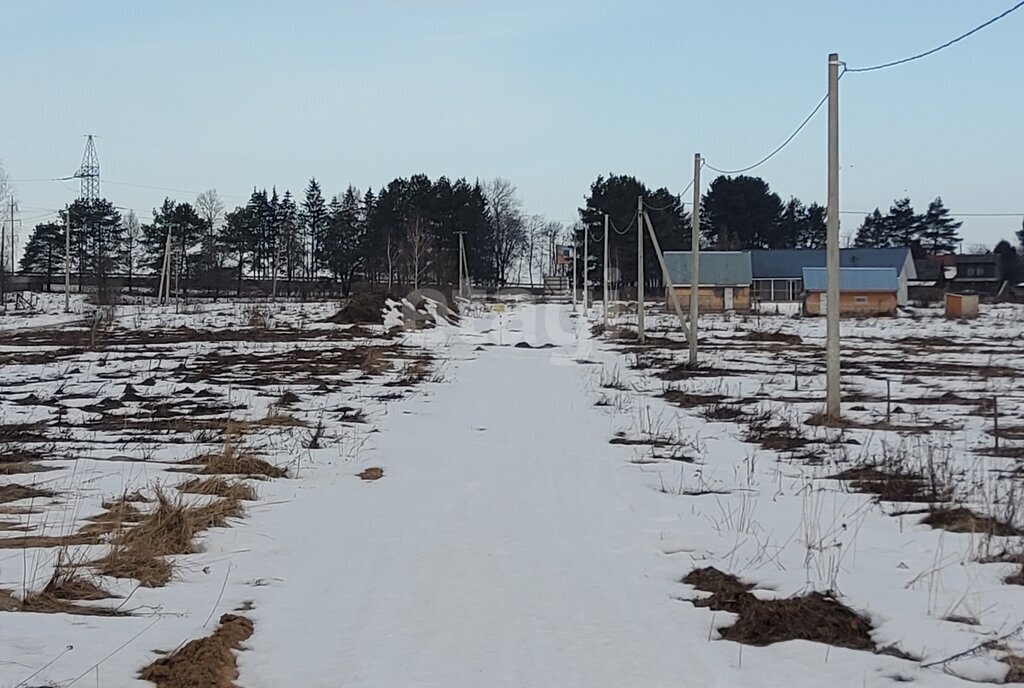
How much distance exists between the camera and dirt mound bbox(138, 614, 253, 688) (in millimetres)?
4859

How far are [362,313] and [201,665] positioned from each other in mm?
47397

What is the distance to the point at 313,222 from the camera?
341 feet

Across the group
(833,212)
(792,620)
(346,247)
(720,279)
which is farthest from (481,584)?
(346,247)

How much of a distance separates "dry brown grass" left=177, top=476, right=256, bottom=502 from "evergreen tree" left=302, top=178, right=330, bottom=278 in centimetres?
9293

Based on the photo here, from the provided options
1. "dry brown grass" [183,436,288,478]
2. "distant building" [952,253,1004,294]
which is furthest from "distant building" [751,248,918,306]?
"dry brown grass" [183,436,288,478]

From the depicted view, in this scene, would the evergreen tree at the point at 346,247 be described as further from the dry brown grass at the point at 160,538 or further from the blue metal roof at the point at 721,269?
the dry brown grass at the point at 160,538

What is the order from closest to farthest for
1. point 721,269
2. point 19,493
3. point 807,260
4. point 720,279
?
point 19,493
point 720,279
point 721,269
point 807,260

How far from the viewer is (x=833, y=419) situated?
15.5 meters

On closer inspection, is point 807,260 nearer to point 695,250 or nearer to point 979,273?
point 979,273

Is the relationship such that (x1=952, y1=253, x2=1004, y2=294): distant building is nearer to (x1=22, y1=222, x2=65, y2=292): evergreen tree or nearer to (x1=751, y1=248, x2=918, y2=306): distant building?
(x1=751, y1=248, x2=918, y2=306): distant building

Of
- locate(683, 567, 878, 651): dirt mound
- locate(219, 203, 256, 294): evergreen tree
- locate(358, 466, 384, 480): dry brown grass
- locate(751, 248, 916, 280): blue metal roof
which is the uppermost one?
locate(219, 203, 256, 294): evergreen tree

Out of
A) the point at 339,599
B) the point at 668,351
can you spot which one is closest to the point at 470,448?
the point at 339,599

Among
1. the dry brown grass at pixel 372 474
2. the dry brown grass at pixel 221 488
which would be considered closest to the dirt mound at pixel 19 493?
the dry brown grass at pixel 221 488

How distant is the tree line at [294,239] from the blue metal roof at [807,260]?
2607cm
